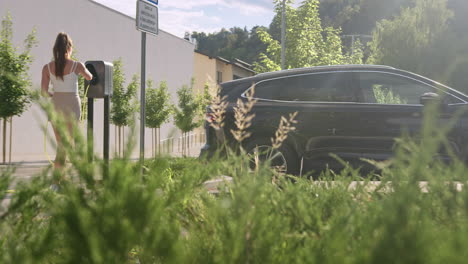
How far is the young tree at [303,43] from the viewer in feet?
113

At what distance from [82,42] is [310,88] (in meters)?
21.3

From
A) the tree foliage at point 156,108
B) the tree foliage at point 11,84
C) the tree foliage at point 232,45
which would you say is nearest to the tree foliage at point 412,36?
the tree foliage at point 156,108

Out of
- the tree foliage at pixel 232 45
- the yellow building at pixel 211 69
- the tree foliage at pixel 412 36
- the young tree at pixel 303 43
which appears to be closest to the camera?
the young tree at pixel 303 43

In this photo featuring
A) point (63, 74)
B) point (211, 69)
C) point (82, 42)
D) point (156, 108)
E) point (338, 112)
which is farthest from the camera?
point (211, 69)

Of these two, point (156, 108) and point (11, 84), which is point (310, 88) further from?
point (156, 108)

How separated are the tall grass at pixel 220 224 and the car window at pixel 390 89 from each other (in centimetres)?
591

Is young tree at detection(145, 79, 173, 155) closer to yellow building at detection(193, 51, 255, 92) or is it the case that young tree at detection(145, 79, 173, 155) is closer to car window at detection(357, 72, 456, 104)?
yellow building at detection(193, 51, 255, 92)

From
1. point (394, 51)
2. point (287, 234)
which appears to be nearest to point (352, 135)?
point (287, 234)

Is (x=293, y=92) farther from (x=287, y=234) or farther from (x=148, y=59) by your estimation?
(x=148, y=59)

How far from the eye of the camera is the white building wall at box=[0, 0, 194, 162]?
21.8 m

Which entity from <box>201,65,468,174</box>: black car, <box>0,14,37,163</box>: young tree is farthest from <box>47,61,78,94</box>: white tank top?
<box>0,14,37,163</box>: young tree

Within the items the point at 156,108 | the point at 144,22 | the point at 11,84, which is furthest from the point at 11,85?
the point at 156,108

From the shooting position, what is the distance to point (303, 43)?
3469cm

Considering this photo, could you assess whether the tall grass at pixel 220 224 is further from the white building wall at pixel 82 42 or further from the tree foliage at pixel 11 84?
the tree foliage at pixel 11 84
